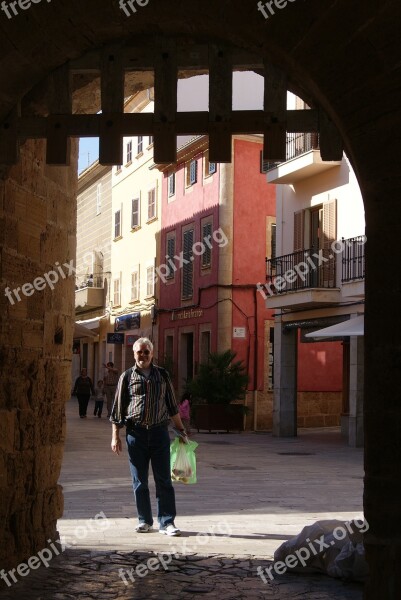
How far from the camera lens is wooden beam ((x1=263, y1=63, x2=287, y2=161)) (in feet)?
17.6

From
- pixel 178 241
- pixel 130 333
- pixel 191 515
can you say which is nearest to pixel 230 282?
pixel 178 241

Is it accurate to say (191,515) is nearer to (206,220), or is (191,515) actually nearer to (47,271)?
(47,271)

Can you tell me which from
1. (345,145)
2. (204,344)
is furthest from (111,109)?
(204,344)

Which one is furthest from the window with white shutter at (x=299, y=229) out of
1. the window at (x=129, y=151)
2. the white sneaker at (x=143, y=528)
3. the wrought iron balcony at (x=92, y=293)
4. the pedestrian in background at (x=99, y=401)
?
the wrought iron balcony at (x=92, y=293)

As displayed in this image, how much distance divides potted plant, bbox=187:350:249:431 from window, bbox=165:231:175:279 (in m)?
8.77

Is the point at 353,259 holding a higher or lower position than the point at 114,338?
higher

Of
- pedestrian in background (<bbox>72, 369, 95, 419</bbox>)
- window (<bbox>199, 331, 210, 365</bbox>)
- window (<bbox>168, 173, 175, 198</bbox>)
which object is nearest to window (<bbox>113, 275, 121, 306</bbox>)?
window (<bbox>168, 173, 175, 198</bbox>)

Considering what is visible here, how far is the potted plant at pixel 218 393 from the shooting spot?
80.1ft

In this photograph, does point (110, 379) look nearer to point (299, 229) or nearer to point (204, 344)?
point (204, 344)

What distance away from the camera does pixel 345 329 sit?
19875 mm

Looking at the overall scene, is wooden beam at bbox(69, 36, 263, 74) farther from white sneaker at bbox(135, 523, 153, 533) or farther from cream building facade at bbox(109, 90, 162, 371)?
cream building facade at bbox(109, 90, 162, 371)

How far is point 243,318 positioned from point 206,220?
3325 millimetres

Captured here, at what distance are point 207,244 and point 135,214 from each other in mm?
7977

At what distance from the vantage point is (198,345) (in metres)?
30.4
